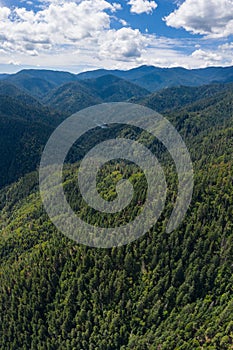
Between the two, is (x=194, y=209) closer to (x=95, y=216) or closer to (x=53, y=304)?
(x=95, y=216)

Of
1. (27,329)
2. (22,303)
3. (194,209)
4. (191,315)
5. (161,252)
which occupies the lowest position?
(27,329)

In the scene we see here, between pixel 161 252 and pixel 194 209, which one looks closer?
pixel 161 252

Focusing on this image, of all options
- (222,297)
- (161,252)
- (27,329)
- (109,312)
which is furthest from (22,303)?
(222,297)

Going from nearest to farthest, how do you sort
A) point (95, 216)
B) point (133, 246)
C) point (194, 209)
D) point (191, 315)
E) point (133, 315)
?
point (191, 315) < point (133, 315) < point (133, 246) < point (194, 209) < point (95, 216)

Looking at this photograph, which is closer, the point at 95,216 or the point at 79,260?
the point at 79,260

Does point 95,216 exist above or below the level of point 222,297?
above

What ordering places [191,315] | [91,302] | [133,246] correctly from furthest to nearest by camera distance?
[133,246] → [91,302] → [191,315]

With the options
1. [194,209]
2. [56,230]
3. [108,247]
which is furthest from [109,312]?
[56,230]

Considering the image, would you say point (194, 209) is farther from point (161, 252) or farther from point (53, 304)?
point (53, 304)

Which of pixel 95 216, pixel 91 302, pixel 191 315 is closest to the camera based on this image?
pixel 191 315
